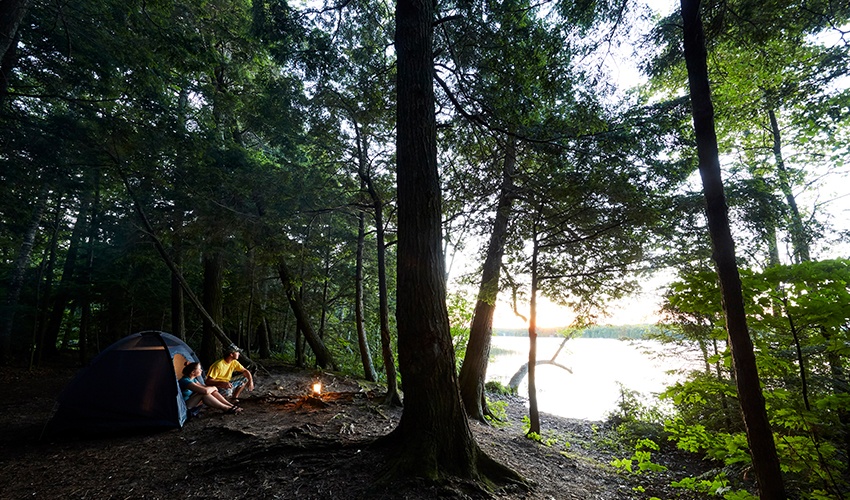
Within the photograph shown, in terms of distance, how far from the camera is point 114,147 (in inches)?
270

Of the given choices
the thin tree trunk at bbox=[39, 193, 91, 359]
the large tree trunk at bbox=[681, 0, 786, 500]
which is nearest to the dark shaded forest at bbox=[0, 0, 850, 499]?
→ the large tree trunk at bbox=[681, 0, 786, 500]

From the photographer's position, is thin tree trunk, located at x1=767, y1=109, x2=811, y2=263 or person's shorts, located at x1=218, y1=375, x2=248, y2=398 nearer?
person's shorts, located at x1=218, y1=375, x2=248, y2=398

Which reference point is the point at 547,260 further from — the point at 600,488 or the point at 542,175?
the point at 600,488

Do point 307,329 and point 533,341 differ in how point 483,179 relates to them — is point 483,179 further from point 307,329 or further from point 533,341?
point 307,329

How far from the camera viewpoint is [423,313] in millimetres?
3320

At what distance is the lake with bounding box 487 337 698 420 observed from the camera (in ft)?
29.1

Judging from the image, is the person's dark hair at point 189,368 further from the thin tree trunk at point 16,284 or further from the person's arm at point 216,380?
the thin tree trunk at point 16,284

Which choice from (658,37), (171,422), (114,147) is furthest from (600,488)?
(114,147)

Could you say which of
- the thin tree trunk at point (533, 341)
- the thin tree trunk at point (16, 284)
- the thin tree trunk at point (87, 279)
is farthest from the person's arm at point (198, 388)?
the thin tree trunk at point (16, 284)

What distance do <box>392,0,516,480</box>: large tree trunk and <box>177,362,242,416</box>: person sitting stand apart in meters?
4.27

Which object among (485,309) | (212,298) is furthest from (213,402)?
(485,309)

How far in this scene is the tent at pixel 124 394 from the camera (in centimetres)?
494

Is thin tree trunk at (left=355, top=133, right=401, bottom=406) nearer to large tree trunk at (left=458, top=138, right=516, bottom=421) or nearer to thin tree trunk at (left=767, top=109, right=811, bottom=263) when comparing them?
large tree trunk at (left=458, top=138, right=516, bottom=421)

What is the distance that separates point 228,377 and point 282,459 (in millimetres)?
4170
